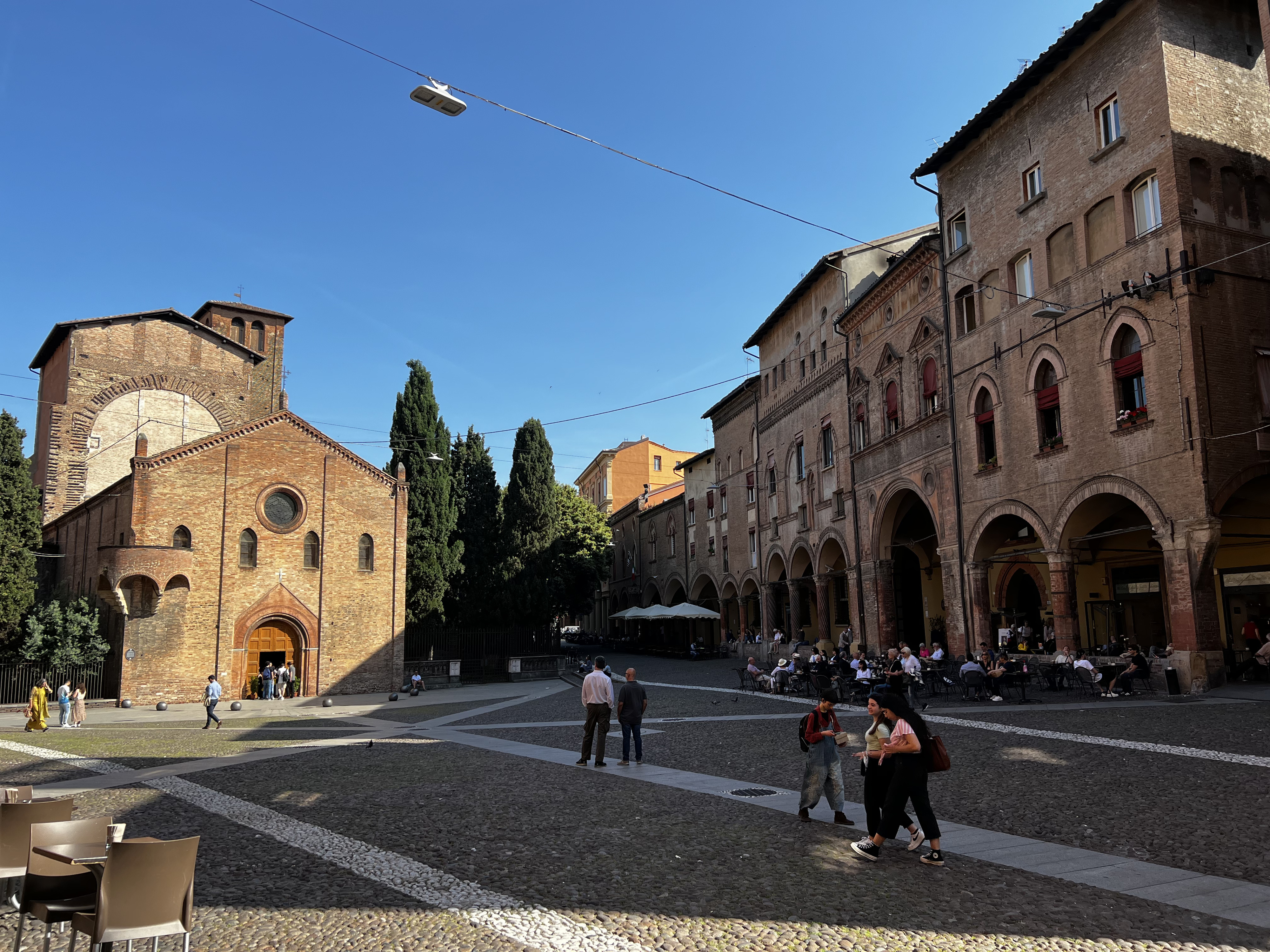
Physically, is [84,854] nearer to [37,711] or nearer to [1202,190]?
[37,711]

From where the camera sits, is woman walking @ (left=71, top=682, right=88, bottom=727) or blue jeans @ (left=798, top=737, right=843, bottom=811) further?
woman walking @ (left=71, top=682, right=88, bottom=727)

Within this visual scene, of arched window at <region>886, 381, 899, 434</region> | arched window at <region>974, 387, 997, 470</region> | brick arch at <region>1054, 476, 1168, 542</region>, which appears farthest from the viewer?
arched window at <region>886, 381, 899, 434</region>

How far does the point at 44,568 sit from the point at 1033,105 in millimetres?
43158

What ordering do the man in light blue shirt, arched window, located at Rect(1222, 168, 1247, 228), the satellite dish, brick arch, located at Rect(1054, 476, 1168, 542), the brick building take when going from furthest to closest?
the man in light blue shirt < arched window, located at Rect(1222, 168, 1247, 228) < brick arch, located at Rect(1054, 476, 1168, 542) < the brick building < the satellite dish

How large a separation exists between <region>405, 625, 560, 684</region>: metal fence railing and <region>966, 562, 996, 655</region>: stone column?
2004cm

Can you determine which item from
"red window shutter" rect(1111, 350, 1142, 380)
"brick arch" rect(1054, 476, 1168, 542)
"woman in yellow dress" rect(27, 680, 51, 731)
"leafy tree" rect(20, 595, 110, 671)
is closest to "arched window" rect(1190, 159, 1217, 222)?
"red window shutter" rect(1111, 350, 1142, 380)

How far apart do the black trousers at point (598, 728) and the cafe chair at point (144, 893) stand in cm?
873

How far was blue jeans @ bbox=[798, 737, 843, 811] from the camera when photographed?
898 cm

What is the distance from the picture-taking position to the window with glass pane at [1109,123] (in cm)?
2184

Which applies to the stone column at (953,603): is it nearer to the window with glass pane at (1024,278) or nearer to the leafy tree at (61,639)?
the window with glass pane at (1024,278)

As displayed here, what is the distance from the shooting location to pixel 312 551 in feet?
112

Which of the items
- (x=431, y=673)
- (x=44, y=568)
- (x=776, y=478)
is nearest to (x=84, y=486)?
(x=44, y=568)

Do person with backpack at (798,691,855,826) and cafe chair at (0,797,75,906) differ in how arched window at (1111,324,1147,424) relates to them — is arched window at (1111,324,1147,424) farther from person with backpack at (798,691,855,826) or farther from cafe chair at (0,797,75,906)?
cafe chair at (0,797,75,906)

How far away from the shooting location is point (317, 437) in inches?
1377
